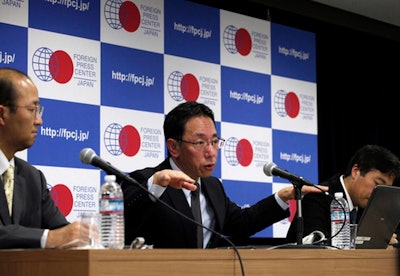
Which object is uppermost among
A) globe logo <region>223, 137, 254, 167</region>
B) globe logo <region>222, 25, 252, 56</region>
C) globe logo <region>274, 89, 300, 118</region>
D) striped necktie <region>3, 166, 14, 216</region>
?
globe logo <region>222, 25, 252, 56</region>

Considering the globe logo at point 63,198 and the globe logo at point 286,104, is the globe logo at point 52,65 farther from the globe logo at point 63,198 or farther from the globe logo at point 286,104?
the globe logo at point 286,104

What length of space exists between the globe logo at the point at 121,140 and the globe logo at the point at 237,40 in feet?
3.60

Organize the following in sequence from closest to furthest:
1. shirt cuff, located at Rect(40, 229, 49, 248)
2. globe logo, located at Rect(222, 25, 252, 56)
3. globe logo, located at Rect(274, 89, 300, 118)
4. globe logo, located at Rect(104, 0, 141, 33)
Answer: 1. shirt cuff, located at Rect(40, 229, 49, 248)
2. globe logo, located at Rect(104, 0, 141, 33)
3. globe logo, located at Rect(222, 25, 252, 56)
4. globe logo, located at Rect(274, 89, 300, 118)

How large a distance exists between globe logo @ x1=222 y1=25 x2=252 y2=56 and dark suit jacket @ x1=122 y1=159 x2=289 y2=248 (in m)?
2.01

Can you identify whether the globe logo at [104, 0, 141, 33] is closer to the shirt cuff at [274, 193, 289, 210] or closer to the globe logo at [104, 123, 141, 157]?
the globe logo at [104, 123, 141, 157]

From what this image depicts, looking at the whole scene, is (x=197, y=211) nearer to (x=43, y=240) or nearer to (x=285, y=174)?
(x=285, y=174)

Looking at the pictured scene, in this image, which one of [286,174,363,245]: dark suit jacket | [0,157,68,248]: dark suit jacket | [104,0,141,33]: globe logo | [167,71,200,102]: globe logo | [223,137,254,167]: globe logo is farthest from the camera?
[223,137,254,167]: globe logo

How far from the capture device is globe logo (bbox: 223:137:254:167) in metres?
5.02

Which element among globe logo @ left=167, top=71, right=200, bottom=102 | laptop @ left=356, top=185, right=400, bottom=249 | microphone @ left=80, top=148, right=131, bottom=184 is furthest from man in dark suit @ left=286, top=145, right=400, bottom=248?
microphone @ left=80, top=148, right=131, bottom=184

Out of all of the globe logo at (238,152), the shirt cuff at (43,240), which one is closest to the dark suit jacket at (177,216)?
the shirt cuff at (43,240)

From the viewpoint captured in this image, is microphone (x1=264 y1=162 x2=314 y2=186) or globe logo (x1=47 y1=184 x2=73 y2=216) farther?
globe logo (x1=47 y1=184 x2=73 y2=216)

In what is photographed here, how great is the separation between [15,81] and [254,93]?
9.82 ft

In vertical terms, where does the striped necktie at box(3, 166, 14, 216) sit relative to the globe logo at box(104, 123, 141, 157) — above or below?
below

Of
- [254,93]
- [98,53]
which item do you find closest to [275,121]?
[254,93]
